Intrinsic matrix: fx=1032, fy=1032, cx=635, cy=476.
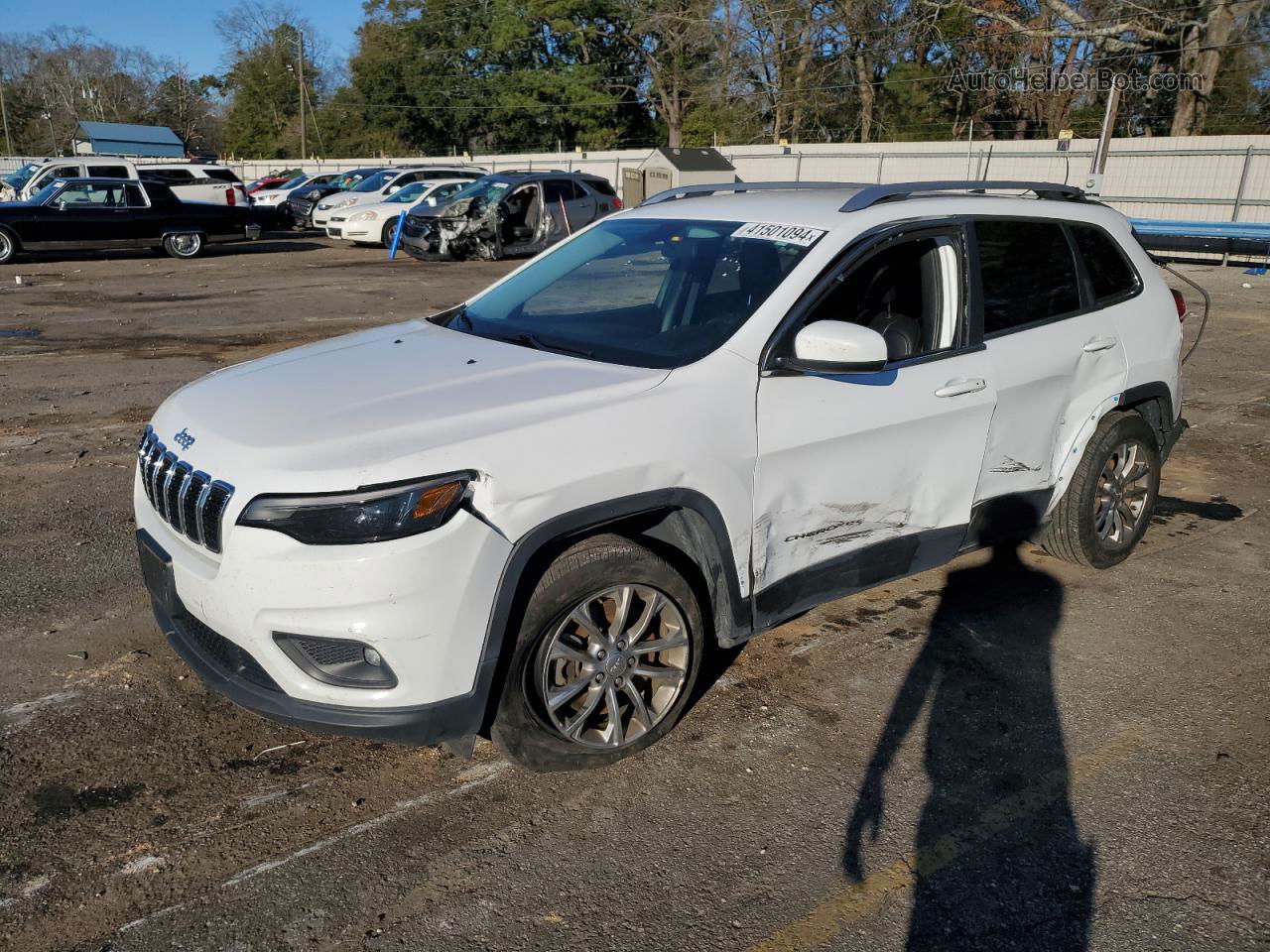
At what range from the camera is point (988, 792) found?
335 centimetres

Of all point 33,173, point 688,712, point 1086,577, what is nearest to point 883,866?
point 688,712

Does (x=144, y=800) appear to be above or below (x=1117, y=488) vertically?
below

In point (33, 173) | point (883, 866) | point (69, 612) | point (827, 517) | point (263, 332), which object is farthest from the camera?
point (33, 173)

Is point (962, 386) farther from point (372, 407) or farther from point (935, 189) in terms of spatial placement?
point (372, 407)

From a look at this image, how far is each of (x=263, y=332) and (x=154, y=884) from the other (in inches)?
378

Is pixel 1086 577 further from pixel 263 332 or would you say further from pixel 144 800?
pixel 263 332

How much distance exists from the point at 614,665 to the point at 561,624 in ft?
0.93

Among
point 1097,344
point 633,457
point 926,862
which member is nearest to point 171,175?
point 1097,344

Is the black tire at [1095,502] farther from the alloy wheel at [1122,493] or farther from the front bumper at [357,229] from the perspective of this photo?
the front bumper at [357,229]

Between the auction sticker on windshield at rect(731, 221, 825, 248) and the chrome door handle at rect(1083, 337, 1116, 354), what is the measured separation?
161 centimetres

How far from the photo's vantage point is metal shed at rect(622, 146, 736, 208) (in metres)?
27.6

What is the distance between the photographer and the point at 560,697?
126 inches

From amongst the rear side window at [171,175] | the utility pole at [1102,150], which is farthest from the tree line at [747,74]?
the rear side window at [171,175]

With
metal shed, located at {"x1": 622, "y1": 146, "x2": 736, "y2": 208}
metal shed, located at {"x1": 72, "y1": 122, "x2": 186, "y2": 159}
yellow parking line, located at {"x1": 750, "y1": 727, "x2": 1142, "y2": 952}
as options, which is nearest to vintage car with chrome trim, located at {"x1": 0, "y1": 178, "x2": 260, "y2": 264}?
metal shed, located at {"x1": 622, "y1": 146, "x2": 736, "y2": 208}
